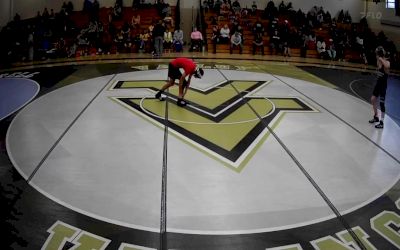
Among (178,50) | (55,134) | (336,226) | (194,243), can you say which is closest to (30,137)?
(55,134)

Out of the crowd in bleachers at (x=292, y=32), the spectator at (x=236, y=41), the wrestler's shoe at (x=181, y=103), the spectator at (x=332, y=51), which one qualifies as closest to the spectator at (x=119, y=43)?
the crowd in bleachers at (x=292, y=32)

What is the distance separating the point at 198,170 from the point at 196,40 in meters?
11.3

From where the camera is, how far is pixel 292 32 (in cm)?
1631

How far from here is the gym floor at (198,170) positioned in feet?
11.9

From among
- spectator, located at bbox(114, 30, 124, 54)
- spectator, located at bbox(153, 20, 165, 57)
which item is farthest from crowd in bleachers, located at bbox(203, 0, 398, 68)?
spectator, located at bbox(114, 30, 124, 54)

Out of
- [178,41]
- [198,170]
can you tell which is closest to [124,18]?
[178,41]

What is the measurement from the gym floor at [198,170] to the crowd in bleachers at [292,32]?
6895 mm

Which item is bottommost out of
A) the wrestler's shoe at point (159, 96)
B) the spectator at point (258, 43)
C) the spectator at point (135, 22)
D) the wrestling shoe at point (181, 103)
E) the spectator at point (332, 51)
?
the wrestling shoe at point (181, 103)

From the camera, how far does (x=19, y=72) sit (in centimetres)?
1086

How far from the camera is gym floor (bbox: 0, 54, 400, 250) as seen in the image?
11.9 feet

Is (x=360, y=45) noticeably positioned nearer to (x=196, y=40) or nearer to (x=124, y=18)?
(x=196, y=40)

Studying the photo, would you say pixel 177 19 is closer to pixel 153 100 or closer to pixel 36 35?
pixel 36 35

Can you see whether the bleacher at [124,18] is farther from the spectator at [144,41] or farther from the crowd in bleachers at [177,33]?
the spectator at [144,41]

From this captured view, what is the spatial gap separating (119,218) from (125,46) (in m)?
12.1
